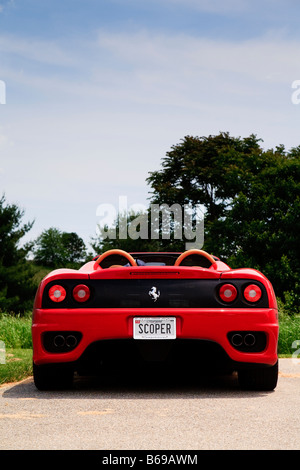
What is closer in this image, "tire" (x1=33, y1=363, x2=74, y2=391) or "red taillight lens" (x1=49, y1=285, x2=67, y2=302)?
"red taillight lens" (x1=49, y1=285, x2=67, y2=302)

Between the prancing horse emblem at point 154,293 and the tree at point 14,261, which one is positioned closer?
the prancing horse emblem at point 154,293

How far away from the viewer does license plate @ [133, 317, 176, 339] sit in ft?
17.9

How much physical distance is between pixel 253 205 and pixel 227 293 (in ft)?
92.1

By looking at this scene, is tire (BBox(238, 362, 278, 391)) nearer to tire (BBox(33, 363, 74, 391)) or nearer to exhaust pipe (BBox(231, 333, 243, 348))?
exhaust pipe (BBox(231, 333, 243, 348))

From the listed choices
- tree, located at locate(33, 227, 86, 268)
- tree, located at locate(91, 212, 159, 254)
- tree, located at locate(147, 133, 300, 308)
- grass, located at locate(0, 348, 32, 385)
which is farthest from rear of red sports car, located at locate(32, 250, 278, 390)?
tree, located at locate(33, 227, 86, 268)

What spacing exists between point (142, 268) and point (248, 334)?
1041mm

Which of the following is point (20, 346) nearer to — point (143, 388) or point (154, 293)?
point (143, 388)

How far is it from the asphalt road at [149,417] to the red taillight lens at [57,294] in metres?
0.81

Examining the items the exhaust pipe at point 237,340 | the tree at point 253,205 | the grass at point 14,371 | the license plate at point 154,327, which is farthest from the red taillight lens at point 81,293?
the tree at point 253,205

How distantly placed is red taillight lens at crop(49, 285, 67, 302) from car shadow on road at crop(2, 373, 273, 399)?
81cm

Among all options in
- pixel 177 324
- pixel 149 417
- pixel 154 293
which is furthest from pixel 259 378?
pixel 149 417

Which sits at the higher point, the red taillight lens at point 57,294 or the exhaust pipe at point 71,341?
the red taillight lens at point 57,294

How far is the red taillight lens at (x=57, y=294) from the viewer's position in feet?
18.3

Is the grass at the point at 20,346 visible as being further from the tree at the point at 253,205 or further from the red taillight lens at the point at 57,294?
the tree at the point at 253,205
